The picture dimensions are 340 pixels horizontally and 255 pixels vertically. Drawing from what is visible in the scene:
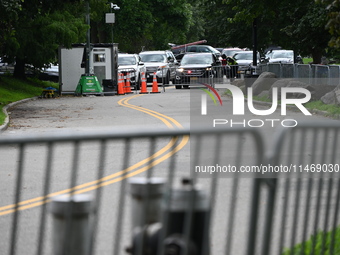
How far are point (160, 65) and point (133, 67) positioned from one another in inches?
159

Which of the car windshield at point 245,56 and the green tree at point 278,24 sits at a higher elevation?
the green tree at point 278,24

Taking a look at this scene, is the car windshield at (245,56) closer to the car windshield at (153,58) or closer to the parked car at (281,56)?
the parked car at (281,56)

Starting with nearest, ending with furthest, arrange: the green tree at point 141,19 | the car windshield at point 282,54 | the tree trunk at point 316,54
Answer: the tree trunk at point 316,54 < the car windshield at point 282,54 < the green tree at point 141,19

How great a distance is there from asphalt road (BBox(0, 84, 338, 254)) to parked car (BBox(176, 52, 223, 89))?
18.6 ft

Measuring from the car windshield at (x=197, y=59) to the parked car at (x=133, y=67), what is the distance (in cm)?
230

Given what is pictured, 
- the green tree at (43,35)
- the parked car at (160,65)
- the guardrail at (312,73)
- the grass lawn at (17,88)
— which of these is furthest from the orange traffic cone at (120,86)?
the guardrail at (312,73)

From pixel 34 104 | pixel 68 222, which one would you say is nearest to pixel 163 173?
pixel 68 222

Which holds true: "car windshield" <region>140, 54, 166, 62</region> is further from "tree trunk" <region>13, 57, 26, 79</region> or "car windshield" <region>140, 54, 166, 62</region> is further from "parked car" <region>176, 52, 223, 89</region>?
"tree trunk" <region>13, 57, 26, 79</region>

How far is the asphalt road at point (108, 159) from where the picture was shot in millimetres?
5793

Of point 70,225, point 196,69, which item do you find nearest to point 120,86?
point 196,69

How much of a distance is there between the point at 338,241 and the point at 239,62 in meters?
41.0

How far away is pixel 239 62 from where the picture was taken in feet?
156

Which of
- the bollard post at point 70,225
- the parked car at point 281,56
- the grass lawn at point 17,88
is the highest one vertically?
the bollard post at point 70,225

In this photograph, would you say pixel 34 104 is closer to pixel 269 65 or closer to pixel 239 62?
pixel 269 65
